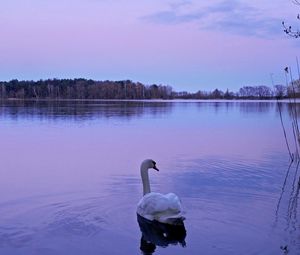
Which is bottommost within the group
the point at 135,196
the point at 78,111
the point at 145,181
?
the point at 135,196

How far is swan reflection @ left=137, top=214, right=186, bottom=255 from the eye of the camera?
289 inches

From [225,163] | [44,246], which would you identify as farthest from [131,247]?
[225,163]

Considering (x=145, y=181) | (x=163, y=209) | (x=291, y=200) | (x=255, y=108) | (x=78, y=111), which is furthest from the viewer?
(x=255, y=108)

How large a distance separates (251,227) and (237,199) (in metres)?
1.97

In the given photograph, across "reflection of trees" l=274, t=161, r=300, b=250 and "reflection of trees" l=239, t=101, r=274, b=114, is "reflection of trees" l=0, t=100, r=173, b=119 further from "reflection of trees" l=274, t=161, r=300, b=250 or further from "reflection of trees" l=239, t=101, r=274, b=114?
"reflection of trees" l=274, t=161, r=300, b=250

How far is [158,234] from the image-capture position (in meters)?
7.91

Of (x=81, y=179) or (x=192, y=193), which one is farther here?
(x=81, y=179)

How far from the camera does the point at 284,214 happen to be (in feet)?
29.9

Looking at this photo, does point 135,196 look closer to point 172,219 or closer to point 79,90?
point 172,219

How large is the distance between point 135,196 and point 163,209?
2355 millimetres

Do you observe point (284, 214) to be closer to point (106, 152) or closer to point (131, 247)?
point (131, 247)

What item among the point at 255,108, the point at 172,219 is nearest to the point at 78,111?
the point at 255,108

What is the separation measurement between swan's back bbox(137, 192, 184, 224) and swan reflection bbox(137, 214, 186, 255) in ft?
0.43

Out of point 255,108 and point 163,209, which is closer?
point 163,209
